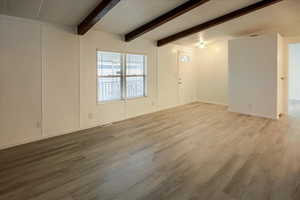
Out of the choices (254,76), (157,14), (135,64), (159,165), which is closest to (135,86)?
(135,64)

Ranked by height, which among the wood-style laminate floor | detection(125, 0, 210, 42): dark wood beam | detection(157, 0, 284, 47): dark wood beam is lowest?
the wood-style laminate floor

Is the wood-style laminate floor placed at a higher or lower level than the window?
lower

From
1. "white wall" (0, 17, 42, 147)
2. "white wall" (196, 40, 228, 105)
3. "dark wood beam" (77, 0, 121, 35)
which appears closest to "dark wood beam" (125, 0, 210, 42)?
"dark wood beam" (77, 0, 121, 35)

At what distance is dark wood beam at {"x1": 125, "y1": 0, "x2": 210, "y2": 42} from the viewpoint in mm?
3509

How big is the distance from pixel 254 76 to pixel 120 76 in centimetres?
396

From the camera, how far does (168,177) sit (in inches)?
92.4

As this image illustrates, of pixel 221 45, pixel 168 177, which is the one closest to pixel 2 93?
pixel 168 177

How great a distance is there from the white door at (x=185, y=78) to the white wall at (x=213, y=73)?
16.6 inches

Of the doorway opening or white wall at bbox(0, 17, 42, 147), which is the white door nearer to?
the doorway opening

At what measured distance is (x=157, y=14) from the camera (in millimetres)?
4027

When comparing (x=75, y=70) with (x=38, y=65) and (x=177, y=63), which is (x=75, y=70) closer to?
(x=38, y=65)

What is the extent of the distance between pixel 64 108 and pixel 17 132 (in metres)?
0.95

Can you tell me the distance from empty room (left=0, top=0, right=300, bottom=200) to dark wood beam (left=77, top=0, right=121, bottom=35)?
2 centimetres

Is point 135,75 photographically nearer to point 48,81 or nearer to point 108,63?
point 108,63
